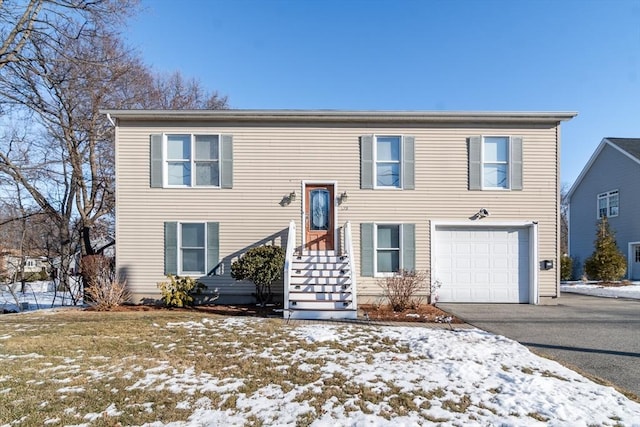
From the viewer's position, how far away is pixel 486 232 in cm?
934

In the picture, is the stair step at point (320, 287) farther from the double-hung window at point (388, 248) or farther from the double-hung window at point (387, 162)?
the double-hung window at point (387, 162)

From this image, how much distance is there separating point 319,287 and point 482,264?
4.73 metres

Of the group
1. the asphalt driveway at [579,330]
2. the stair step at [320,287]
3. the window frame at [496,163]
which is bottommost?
the asphalt driveway at [579,330]

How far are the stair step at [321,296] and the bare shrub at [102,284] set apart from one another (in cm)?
444

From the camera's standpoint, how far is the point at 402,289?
814 cm

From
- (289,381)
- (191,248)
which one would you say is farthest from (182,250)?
(289,381)

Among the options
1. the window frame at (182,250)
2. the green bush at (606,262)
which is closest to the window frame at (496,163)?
the window frame at (182,250)

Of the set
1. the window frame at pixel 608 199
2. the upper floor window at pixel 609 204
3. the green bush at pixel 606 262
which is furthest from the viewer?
the upper floor window at pixel 609 204

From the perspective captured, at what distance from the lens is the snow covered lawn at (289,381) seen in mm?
3037

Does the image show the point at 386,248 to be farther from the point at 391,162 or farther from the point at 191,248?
the point at 191,248

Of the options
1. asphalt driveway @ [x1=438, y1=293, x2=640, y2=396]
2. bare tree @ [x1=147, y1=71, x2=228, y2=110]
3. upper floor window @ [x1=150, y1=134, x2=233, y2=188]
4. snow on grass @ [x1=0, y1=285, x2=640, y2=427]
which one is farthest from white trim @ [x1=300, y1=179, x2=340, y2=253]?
bare tree @ [x1=147, y1=71, x2=228, y2=110]

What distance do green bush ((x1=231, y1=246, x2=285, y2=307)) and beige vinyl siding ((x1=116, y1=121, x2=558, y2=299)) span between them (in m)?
0.96

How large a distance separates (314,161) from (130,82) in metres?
11.2

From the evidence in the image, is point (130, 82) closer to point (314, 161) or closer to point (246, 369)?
point (314, 161)
